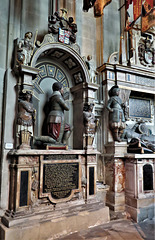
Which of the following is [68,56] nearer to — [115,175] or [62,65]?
[62,65]

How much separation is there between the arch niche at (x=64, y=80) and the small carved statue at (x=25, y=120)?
2.85 ft

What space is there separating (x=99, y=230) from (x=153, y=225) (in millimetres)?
1491

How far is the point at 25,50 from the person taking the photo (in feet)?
15.6

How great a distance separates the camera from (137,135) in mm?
6898

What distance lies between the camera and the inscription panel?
4.64m

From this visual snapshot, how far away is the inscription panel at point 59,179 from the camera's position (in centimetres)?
464

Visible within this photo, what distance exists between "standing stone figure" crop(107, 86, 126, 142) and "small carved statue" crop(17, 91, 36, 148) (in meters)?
2.70

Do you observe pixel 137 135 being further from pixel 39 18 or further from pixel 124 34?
pixel 39 18

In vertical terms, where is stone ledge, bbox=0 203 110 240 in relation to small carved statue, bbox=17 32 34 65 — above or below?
below

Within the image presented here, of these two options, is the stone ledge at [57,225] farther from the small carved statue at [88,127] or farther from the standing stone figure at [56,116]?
the standing stone figure at [56,116]

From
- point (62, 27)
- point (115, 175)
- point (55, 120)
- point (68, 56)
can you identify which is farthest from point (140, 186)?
point (62, 27)

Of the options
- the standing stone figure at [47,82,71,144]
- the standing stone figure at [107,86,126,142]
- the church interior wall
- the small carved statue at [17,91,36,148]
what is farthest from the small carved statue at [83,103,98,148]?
the small carved statue at [17,91,36,148]

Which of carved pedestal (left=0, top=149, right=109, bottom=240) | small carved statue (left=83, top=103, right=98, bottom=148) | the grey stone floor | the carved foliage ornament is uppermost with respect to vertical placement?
the carved foliage ornament

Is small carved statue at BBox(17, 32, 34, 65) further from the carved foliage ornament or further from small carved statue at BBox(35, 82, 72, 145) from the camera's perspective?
small carved statue at BBox(35, 82, 72, 145)
